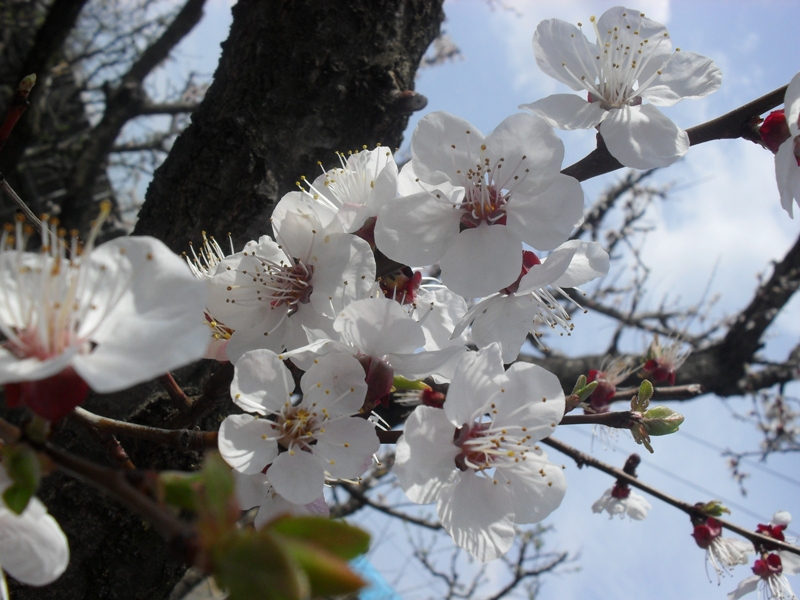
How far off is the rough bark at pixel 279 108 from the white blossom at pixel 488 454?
2.04 ft

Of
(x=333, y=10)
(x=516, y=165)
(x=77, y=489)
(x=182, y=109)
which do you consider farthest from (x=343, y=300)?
(x=182, y=109)

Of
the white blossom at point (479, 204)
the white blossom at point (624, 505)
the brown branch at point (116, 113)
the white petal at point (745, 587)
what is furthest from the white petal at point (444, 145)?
the brown branch at point (116, 113)

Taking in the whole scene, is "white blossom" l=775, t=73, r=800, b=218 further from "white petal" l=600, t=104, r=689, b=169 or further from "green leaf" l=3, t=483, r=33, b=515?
"green leaf" l=3, t=483, r=33, b=515

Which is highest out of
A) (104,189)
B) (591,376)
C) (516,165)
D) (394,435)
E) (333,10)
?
(333,10)

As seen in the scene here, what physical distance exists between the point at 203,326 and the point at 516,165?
56cm

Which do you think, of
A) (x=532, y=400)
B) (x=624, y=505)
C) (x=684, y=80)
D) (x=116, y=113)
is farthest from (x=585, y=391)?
(x=116, y=113)

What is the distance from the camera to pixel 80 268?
0.56 meters

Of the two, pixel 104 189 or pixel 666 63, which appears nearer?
pixel 666 63

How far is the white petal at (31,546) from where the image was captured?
1.89 feet

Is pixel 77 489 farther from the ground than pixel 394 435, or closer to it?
closer to it

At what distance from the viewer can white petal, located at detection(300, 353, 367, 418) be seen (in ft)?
2.61

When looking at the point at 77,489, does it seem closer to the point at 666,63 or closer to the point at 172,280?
the point at 172,280

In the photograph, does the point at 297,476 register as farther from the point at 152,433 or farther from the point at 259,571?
the point at 259,571

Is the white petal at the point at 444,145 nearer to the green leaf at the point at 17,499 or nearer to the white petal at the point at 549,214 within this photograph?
the white petal at the point at 549,214
